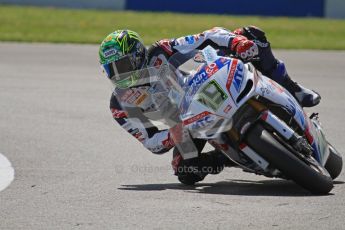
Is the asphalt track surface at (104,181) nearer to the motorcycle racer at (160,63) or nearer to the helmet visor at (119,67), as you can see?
the motorcycle racer at (160,63)

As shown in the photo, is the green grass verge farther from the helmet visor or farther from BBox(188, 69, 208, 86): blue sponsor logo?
BBox(188, 69, 208, 86): blue sponsor logo

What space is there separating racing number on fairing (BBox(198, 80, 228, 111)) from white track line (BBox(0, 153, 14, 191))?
1869 millimetres

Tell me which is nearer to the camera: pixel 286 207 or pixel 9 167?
pixel 286 207

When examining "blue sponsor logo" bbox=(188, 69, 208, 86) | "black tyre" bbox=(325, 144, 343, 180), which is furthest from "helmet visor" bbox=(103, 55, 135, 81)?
"black tyre" bbox=(325, 144, 343, 180)

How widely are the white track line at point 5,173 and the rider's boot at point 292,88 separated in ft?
7.84

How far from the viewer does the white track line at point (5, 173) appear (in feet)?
23.4

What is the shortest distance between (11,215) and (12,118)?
499cm

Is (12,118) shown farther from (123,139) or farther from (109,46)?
(109,46)

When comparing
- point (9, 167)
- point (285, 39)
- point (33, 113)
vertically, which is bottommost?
point (285, 39)

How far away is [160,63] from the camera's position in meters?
7.22

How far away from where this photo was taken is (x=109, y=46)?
685 centimetres

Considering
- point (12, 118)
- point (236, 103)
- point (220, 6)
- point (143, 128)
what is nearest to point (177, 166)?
point (143, 128)

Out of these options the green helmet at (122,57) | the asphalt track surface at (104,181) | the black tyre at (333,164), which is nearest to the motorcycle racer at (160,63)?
the green helmet at (122,57)

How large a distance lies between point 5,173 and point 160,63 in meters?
1.72
